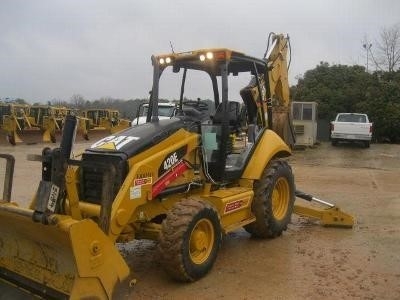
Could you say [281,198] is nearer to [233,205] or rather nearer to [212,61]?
[233,205]

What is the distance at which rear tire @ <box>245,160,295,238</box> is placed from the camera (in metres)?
6.73

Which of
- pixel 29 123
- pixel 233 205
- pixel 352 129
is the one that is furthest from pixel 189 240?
pixel 29 123

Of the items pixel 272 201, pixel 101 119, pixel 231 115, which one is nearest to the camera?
pixel 231 115

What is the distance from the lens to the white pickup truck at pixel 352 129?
77.6ft

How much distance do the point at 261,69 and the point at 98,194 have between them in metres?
3.29

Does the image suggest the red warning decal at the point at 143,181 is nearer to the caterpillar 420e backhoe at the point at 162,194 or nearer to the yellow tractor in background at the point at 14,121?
the caterpillar 420e backhoe at the point at 162,194

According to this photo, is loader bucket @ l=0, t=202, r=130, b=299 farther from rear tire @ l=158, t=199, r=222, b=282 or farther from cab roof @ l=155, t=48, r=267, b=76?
cab roof @ l=155, t=48, r=267, b=76

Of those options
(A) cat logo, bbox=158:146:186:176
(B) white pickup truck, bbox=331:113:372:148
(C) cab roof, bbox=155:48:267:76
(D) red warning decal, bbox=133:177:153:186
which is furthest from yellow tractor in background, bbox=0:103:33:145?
(D) red warning decal, bbox=133:177:153:186

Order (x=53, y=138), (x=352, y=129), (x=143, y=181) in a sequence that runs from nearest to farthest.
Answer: (x=143, y=181), (x=352, y=129), (x=53, y=138)

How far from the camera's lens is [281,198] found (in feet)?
24.7

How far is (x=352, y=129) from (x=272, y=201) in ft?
58.6

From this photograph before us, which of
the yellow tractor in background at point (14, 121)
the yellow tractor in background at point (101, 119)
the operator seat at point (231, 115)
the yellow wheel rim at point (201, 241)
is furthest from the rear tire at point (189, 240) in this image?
the yellow tractor in background at point (101, 119)

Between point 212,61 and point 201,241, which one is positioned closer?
point 201,241

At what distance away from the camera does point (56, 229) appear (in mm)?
4113
